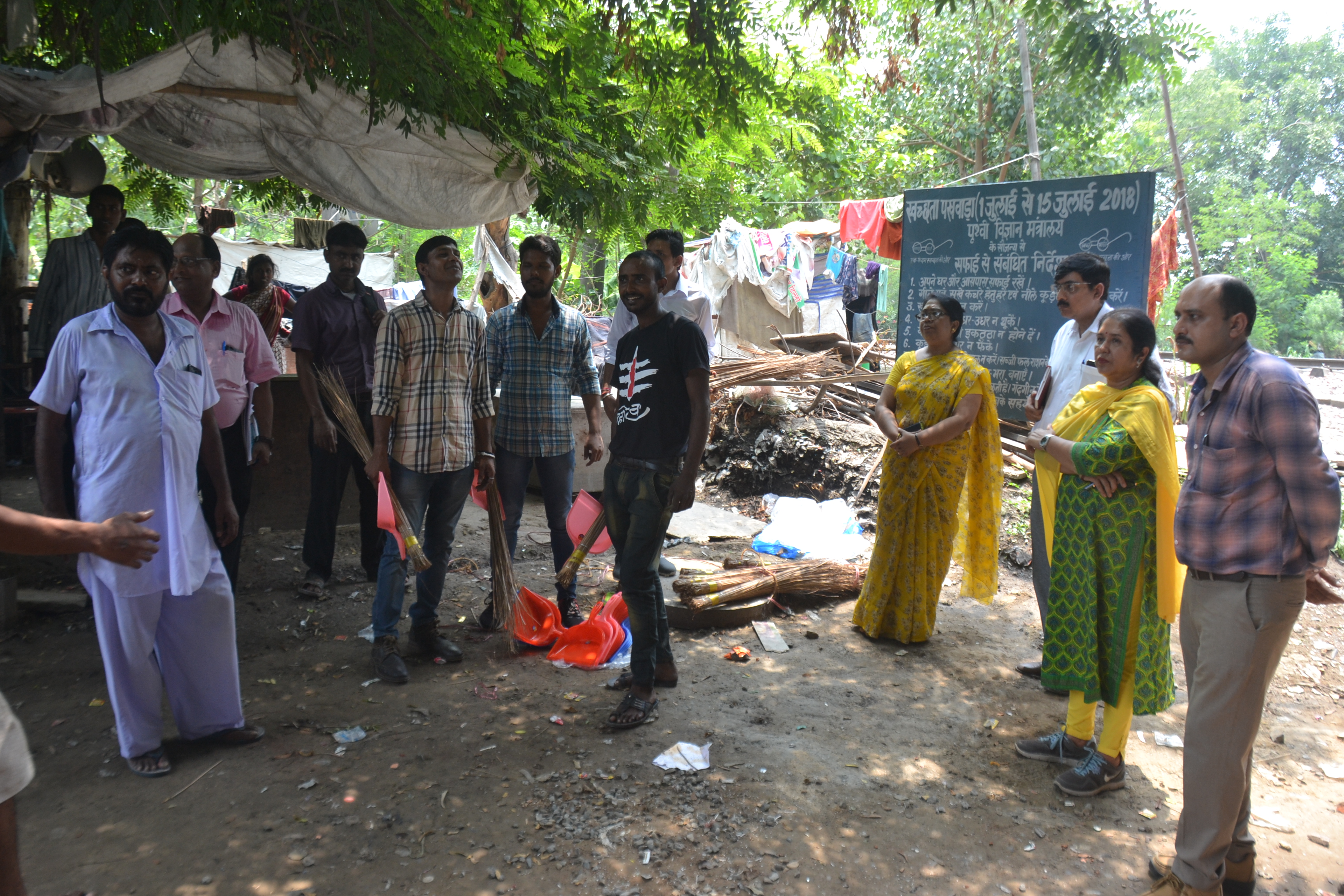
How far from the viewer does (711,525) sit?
7094 mm

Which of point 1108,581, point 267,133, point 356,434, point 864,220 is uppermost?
point 864,220

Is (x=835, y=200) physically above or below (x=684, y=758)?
above

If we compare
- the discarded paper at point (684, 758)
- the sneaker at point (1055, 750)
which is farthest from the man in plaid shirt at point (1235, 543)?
the discarded paper at point (684, 758)

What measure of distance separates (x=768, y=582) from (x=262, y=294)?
3653 millimetres

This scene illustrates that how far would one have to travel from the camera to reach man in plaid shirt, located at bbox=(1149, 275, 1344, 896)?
2209 mm

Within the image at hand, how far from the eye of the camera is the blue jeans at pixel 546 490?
433 centimetres

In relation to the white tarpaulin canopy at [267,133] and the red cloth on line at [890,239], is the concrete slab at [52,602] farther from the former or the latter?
the red cloth on line at [890,239]

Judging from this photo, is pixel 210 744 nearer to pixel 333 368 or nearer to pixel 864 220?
pixel 333 368

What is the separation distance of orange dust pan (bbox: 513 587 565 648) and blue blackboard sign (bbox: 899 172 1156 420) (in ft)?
9.38

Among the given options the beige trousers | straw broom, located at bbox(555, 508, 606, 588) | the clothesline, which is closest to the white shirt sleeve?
straw broom, located at bbox(555, 508, 606, 588)

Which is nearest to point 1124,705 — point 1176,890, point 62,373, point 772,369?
point 1176,890

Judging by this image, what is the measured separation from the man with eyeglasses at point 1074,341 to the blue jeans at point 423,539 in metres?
2.72

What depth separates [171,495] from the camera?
2.88 meters

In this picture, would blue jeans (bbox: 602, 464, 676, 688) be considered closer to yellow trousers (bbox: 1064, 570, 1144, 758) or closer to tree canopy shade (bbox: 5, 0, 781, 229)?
yellow trousers (bbox: 1064, 570, 1144, 758)
